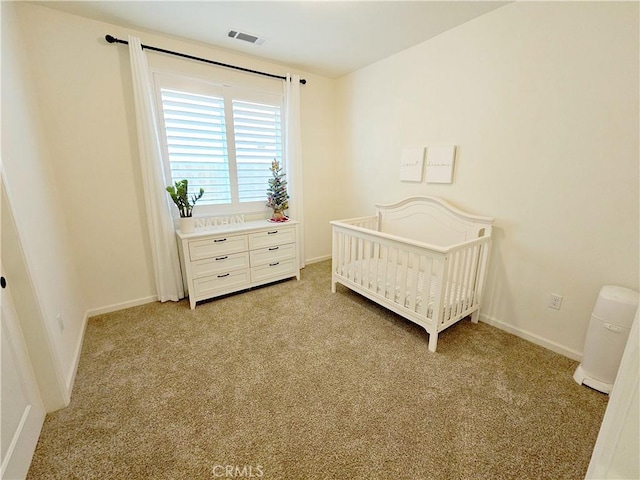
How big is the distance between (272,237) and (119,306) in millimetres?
1618

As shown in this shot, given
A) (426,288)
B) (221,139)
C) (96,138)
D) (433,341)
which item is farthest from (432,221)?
(96,138)

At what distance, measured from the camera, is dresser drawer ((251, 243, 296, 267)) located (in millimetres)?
2947

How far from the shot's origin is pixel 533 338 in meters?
2.10

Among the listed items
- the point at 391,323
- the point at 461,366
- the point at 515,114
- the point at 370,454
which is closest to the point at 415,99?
the point at 515,114

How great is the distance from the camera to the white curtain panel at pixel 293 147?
3.15 meters

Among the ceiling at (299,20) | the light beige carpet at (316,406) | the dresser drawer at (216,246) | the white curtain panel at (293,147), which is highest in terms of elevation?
the ceiling at (299,20)

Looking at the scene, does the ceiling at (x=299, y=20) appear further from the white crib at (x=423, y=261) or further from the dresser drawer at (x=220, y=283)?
the dresser drawer at (x=220, y=283)

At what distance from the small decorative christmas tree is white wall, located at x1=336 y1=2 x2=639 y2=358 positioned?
155 cm

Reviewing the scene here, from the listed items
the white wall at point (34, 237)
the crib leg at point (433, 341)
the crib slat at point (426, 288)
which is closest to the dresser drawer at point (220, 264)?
the white wall at point (34, 237)

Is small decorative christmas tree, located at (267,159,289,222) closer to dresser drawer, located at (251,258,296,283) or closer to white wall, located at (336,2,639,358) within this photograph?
dresser drawer, located at (251,258,296,283)

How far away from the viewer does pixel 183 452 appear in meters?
1.29

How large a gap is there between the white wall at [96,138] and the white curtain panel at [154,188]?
126mm

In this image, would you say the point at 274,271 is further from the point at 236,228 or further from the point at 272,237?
the point at 236,228

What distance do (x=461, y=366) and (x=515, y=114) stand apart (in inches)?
73.7
